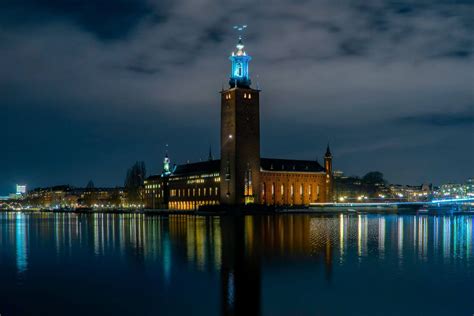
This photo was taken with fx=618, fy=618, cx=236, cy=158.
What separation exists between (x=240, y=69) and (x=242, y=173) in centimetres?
1557

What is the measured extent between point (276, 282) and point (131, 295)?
13.8 feet

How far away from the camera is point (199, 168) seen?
363ft

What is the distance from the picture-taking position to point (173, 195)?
382 feet

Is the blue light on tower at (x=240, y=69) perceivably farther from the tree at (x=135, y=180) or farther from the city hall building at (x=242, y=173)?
the tree at (x=135, y=180)

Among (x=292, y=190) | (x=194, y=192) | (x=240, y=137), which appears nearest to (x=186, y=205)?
(x=194, y=192)

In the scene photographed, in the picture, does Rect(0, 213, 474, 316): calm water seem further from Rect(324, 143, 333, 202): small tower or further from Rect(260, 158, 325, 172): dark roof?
Rect(324, 143, 333, 202): small tower

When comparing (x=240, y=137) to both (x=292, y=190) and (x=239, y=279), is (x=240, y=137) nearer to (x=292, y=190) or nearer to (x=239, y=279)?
(x=292, y=190)

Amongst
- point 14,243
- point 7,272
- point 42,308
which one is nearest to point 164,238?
point 14,243

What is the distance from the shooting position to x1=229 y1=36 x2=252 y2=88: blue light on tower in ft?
299

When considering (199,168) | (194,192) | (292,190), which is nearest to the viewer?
(292,190)

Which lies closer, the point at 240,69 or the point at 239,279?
the point at 239,279

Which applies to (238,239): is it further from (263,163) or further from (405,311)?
(263,163)

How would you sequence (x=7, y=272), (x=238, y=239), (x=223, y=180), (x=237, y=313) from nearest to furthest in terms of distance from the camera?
(x=237, y=313)
(x=7, y=272)
(x=238, y=239)
(x=223, y=180)

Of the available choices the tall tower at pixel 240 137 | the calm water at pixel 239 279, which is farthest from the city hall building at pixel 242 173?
the calm water at pixel 239 279
